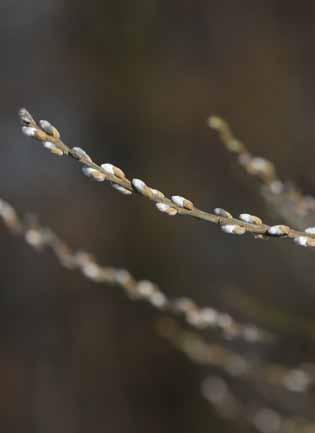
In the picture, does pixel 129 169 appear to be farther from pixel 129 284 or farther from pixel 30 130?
pixel 30 130

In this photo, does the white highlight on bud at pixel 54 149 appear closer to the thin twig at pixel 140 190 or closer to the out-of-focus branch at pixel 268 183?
the thin twig at pixel 140 190

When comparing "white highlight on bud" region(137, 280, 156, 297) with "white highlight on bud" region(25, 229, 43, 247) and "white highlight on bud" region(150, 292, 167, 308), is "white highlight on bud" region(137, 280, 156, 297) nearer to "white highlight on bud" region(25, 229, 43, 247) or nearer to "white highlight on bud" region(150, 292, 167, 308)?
"white highlight on bud" region(150, 292, 167, 308)

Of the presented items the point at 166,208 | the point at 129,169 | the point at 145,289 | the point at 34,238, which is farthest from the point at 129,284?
the point at 129,169

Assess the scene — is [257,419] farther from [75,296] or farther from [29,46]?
[29,46]

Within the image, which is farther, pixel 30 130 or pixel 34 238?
pixel 34 238

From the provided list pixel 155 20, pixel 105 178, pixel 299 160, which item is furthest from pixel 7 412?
pixel 105 178

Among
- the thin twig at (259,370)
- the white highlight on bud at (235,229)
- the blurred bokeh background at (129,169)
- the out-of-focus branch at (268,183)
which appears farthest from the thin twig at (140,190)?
the blurred bokeh background at (129,169)
